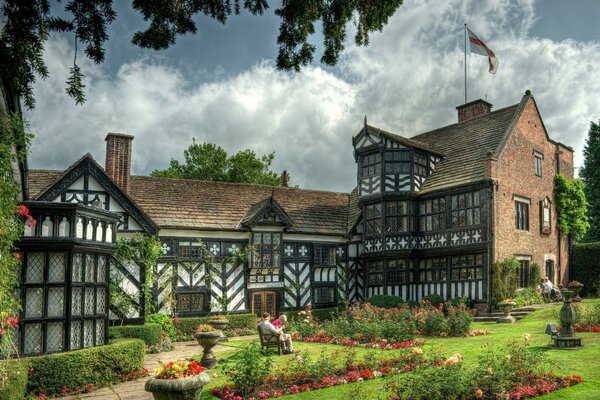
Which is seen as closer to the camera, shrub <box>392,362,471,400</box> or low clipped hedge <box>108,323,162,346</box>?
shrub <box>392,362,471,400</box>

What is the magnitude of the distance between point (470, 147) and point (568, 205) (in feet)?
21.2

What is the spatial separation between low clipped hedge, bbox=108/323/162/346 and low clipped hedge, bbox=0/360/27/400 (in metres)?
6.69

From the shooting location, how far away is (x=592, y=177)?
37.6 metres

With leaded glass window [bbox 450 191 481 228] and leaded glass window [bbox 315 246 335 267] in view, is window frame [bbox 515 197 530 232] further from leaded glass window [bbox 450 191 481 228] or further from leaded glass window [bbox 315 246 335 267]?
leaded glass window [bbox 315 246 335 267]

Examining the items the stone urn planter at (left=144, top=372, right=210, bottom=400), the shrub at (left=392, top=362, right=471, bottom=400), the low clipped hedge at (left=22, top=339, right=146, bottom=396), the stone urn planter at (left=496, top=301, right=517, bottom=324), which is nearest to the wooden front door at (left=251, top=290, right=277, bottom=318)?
the stone urn planter at (left=496, top=301, right=517, bottom=324)

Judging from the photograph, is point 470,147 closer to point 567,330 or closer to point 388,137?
point 388,137

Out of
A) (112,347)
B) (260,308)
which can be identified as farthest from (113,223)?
(260,308)

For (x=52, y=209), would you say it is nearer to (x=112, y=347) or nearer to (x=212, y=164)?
(x=112, y=347)

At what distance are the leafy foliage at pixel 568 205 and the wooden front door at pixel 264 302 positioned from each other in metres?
15.0

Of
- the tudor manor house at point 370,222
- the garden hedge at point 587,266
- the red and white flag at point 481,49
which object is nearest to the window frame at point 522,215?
the tudor manor house at point 370,222

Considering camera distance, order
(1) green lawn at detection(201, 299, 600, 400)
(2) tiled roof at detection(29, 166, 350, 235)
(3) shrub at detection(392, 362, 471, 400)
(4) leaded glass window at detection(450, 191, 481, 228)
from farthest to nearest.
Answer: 1. (2) tiled roof at detection(29, 166, 350, 235)
2. (4) leaded glass window at detection(450, 191, 481, 228)
3. (1) green lawn at detection(201, 299, 600, 400)
4. (3) shrub at detection(392, 362, 471, 400)

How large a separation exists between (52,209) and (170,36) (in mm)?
8501

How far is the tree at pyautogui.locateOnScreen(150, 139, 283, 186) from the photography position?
137 ft

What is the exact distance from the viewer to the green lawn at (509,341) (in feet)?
31.7
